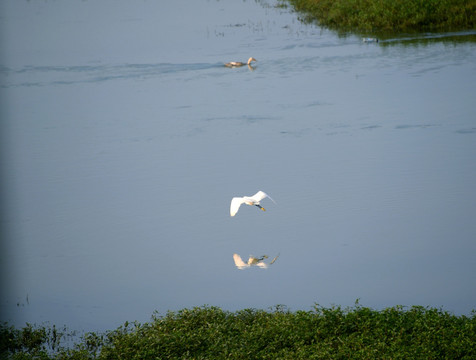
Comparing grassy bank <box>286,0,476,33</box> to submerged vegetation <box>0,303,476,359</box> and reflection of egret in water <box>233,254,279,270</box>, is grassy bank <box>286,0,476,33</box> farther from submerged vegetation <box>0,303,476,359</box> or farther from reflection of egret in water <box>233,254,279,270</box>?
submerged vegetation <box>0,303,476,359</box>

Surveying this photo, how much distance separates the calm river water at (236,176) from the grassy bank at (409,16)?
1238 millimetres

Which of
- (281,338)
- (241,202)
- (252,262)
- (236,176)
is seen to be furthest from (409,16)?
(281,338)

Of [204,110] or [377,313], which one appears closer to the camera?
[377,313]

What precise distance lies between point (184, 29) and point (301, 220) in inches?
706

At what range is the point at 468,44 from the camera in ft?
64.6

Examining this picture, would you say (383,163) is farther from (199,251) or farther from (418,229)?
(199,251)

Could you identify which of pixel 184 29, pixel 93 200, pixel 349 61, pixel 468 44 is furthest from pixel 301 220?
pixel 184 29

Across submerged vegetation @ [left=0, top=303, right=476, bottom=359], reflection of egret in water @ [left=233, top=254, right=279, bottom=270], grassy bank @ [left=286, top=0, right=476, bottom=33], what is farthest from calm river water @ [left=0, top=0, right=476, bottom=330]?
grassy bank @ [left=286, top=0, right=476, bottom=33]

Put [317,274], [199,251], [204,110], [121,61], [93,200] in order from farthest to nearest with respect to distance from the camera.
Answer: [121,61] → [204,110] → [93,200] → [199,251] → [317,274]

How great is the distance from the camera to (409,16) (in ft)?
73.0

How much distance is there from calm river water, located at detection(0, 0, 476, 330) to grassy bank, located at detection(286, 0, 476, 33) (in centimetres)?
124

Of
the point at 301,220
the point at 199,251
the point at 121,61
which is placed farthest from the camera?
the point at 121,61

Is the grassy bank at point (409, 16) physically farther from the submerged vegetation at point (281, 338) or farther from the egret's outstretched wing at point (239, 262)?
the submerged vegetation at point (281, 338)

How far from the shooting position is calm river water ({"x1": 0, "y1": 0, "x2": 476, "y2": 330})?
25.0ft
